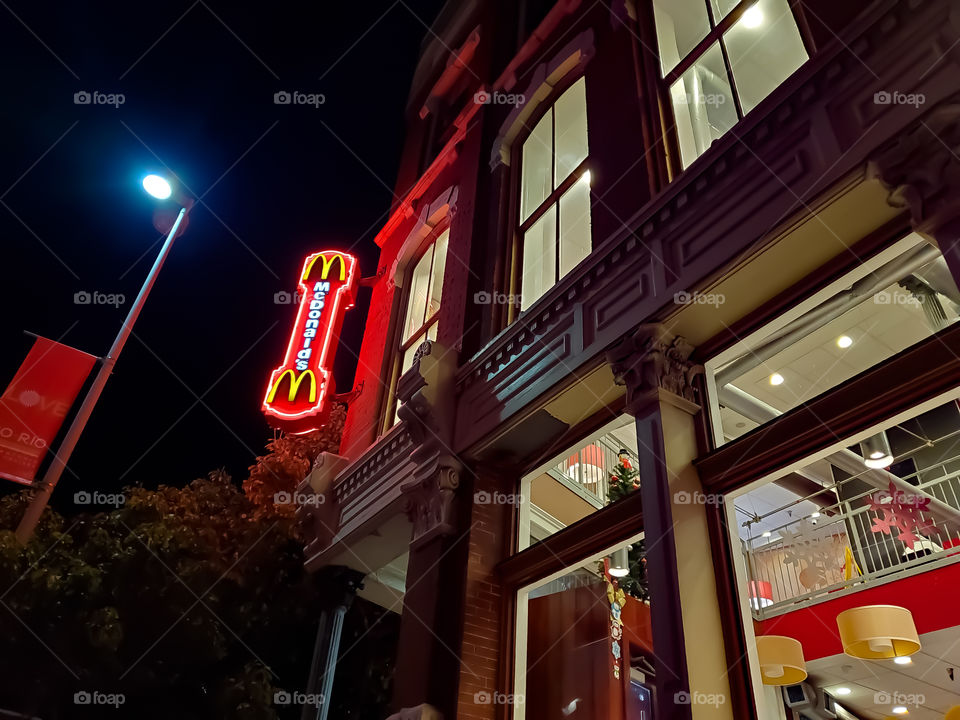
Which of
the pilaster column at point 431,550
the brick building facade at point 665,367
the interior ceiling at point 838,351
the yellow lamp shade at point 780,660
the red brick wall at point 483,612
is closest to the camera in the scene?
the brick building facade at point 665,367

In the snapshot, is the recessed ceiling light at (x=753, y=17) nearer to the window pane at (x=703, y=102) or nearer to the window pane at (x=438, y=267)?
the window pane at (x=703, y=102)

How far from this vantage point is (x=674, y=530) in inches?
191

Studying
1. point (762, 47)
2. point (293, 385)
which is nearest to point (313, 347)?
point (293, 385)

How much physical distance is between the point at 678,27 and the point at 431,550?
6.62 meters

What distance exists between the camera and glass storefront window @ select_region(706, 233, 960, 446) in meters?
5.45

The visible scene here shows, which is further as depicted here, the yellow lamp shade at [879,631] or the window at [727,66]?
the yellow lamp shade at [879,631]

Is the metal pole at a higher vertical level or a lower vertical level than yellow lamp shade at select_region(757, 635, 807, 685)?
higher

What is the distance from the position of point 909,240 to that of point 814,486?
7.84 m

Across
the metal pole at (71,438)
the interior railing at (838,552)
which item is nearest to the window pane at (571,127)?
the interior railing at (838,552)

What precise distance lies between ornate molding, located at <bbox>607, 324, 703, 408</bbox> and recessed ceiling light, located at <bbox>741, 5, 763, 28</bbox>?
3.53m

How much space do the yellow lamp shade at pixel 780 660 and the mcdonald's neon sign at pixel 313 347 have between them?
6.78m

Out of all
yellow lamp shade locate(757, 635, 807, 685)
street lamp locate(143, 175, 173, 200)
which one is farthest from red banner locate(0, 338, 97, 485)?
yellow lamp shade locate(757, 635, 807, 685)

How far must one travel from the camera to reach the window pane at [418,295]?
11477 millimetres

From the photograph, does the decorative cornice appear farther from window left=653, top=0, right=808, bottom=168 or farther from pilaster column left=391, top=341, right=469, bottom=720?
window left=653, top=0, right=808, bottom=168
